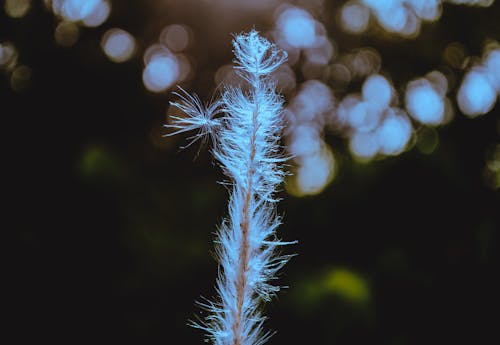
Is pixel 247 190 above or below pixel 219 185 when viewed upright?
below

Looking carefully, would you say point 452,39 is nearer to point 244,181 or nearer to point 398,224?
point 398,224

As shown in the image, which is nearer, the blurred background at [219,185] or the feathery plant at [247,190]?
the feathery plant at [247,190]

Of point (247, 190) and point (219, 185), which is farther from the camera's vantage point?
point (219, 185)

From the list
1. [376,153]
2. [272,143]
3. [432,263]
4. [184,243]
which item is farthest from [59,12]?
[272,143]

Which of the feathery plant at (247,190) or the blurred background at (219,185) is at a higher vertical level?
the blurred background at (219,185)
